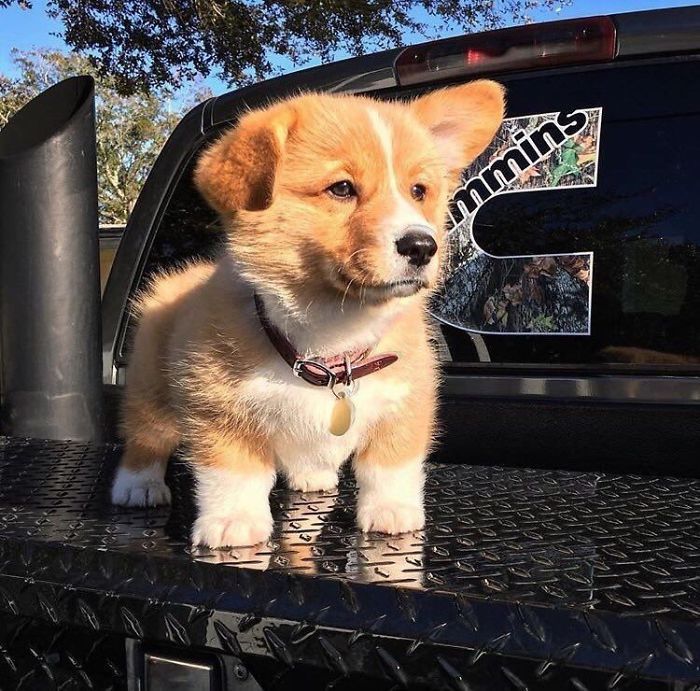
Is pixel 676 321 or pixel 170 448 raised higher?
pixel 676 321

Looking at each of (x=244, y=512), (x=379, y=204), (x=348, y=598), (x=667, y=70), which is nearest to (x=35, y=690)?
(x=244, y=512)

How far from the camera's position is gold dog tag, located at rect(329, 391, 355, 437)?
1.86m

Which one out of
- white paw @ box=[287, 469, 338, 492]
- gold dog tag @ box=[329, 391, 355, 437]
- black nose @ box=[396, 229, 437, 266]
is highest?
black nose @ box=[396, 229, 437, 266]

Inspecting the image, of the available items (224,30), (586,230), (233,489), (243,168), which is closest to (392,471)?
(233,489)

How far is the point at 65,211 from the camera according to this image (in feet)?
8.85

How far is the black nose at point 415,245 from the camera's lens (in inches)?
71.4

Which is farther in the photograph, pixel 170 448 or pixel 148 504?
pixel 170 448

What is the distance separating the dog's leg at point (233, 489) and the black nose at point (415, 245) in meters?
0.61

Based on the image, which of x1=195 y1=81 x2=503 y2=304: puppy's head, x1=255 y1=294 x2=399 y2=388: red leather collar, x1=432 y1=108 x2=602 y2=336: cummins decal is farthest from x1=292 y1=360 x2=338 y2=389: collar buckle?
x1=432 y1=108 x2=602 y2=336: cummins decal

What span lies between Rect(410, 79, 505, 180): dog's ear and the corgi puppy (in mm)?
15

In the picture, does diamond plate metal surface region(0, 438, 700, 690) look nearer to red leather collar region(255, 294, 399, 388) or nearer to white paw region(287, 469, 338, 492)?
white paw region(287, 469, 338, 492)

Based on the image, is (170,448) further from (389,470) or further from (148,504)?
(389,470)

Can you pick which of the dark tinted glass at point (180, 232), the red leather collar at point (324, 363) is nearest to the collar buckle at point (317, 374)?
the red leather collar at point (324, 363)

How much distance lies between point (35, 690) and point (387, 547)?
2.60ft
